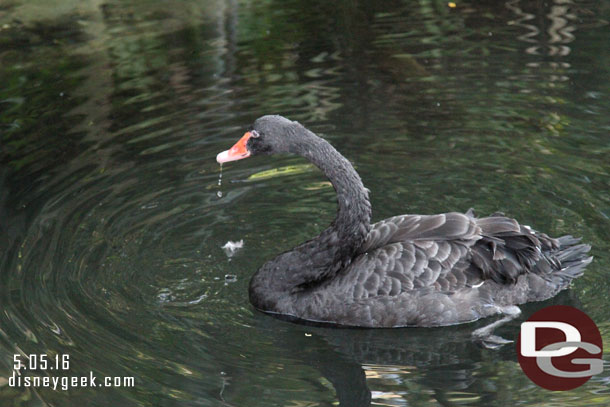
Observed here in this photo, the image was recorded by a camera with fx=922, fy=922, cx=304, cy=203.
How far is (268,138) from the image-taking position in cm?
575

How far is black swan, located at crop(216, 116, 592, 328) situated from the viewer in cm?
580

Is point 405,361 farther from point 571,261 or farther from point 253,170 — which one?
point 253,170

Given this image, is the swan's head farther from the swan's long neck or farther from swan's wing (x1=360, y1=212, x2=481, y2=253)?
swan's wing (x1=360, y1=212, x2=481, y2=253)

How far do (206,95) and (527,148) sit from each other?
11.2 ft

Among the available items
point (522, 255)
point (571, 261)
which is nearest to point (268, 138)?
point (522, 255)

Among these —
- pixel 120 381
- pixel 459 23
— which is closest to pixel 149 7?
pixel 459 23

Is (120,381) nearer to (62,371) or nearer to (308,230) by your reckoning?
(62,371)

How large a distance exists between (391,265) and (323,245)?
0.46 meters

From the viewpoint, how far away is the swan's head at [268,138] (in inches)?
226

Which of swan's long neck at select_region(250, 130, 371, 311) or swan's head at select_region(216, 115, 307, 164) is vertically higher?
swan's head at select_region(216, 115, 307, 164)

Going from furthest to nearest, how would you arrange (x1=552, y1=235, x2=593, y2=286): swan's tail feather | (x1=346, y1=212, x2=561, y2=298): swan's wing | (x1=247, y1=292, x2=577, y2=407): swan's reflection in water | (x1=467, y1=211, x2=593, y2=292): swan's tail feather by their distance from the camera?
(x1=552, y1=235, x2=593, y2=286): swan's tail feather
(x1=467, y1=211, x2=593, y2=292): swan's tail feather
(x1=346, y1=212, x2=561, y2=298): swan's wing
(x1=247, y1=292, x2=577, y2=407): swan's reflection in water

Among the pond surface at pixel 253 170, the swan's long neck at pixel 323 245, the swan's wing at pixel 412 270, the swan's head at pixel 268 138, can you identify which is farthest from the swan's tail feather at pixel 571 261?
the swan's head at pixel 268 138

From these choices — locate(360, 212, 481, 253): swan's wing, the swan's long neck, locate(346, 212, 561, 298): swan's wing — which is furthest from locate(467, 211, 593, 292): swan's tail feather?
the swan's long neck

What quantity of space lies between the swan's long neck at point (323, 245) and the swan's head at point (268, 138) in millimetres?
60
